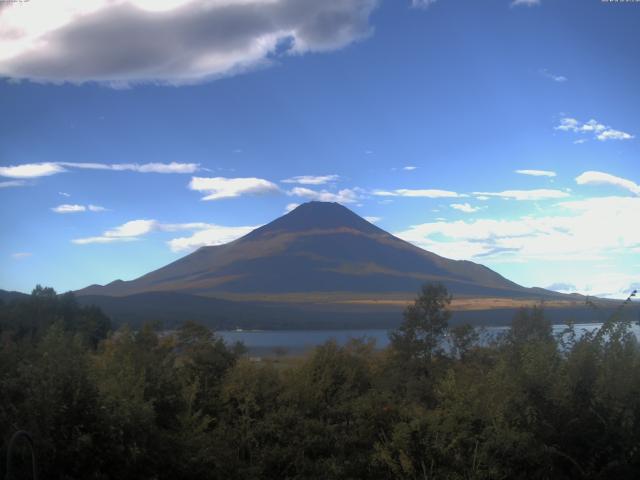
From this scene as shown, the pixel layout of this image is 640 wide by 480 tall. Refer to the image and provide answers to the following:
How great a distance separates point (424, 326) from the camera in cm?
2695

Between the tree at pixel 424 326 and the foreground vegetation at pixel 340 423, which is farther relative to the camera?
the tree at pixel 424 326

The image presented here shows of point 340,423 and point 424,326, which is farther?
point 424,326

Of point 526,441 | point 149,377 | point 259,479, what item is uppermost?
point 149,377

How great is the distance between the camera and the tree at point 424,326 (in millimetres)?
25016

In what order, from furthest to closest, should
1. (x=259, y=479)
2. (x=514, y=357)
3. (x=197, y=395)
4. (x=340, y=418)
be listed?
1. (x=197, y=395)
2. (x=340, y=418)
3. (x=514, y=357)
4. (x=259, y=479)

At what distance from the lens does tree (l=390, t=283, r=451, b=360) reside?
25.0 metres

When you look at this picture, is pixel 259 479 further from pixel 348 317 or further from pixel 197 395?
pixel 348 317

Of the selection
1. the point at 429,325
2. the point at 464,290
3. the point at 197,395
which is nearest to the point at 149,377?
the point at 197,395

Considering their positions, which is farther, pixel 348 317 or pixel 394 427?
pixel 348 317

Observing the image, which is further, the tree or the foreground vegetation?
the tree

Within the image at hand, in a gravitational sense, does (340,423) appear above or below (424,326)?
below

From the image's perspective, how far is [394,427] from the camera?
887 cm

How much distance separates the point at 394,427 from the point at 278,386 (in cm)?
322

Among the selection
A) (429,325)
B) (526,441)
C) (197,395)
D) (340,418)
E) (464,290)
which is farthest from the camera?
(464,290)
